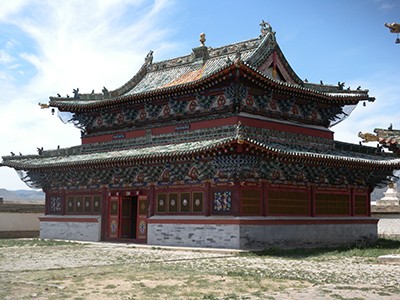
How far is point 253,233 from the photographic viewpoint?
23.6 m

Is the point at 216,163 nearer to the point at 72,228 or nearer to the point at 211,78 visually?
the point at 211,78

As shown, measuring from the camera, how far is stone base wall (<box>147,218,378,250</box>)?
920 inches

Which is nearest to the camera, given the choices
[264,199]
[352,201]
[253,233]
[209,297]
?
Result: [209,297]

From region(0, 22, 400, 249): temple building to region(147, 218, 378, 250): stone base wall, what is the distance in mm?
49

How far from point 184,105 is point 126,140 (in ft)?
15.6

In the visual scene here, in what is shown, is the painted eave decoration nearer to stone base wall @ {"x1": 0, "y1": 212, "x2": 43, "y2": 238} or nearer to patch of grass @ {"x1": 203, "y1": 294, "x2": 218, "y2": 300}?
stone base wall @ {"x1": 0, "y1": 212, "x2": 43, "y2": 238}

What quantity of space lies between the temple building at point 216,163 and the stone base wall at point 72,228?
0.06 m

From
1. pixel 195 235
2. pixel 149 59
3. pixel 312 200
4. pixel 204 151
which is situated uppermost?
pixel 149 59

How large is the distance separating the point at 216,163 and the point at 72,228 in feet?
37.8


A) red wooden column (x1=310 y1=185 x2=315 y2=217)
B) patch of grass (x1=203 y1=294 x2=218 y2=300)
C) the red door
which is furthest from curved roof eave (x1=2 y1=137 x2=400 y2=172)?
patch of grass (x1=203 y1=294 x2=218 y2=300)

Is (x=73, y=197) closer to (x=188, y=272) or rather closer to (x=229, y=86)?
(x=229, y=86)

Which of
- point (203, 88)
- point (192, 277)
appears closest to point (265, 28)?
point (203, 88)

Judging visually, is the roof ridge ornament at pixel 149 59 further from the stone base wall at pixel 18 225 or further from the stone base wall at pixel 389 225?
the stone base wall at pixel 389 225

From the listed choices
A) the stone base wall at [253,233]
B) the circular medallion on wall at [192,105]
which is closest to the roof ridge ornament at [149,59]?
the circular medallion on wall at [192,105]
